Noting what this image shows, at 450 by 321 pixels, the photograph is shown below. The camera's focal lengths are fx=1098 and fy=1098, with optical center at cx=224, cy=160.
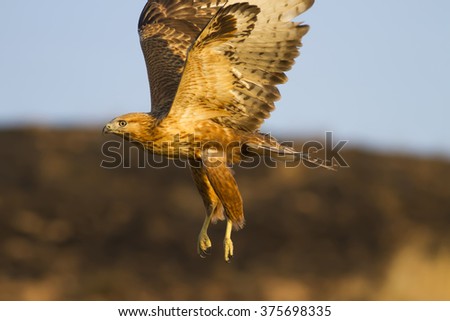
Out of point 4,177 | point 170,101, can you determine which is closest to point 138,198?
point 4,177

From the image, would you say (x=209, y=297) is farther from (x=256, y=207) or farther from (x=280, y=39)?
(x=280, y=39)

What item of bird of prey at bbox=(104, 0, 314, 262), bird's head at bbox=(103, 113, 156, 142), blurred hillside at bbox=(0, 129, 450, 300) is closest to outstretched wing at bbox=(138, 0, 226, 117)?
bird of prey at bbox=(104, 0, 314, 262)

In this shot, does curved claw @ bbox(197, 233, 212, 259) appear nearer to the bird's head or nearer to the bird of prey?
the bird of prey

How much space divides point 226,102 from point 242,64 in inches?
14.9

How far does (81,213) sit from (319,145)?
4.74 metres

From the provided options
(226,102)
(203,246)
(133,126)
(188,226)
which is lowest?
(188,226)

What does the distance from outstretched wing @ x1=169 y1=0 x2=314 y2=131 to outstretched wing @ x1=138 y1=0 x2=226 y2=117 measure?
96cm

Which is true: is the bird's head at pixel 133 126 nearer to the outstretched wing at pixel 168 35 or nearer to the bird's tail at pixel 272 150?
the bird's tail at pixel 272 150

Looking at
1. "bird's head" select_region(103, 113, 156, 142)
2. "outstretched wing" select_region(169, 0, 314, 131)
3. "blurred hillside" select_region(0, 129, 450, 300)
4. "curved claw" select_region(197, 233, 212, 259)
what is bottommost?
"blurred hillside" select_region(0, 129, 450, 300)

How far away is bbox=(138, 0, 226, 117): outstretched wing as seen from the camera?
36.0ft

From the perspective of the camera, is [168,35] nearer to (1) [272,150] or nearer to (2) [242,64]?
(2) [242,64]

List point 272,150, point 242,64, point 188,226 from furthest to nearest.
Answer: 1. point 188,226
2. point 272,150
3. point 242,64

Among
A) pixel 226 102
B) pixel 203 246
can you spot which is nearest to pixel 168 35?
pixel 226 102

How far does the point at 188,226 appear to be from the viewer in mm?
20875
